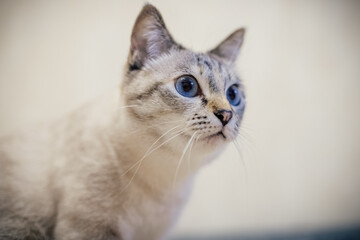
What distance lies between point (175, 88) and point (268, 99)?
1.25 metres

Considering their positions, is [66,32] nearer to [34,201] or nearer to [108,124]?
[108,124]

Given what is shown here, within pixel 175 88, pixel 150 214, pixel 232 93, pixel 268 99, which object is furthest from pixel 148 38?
pixel 268 99

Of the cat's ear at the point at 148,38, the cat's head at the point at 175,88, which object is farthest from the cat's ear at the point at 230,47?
the cat's ear at the point at 148,38

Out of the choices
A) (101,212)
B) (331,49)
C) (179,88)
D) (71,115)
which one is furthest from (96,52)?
(331,49)

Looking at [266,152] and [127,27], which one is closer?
[127,27]

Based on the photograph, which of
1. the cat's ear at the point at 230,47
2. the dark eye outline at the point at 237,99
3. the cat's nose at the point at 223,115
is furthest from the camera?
the cat's ear at the point at 230,47

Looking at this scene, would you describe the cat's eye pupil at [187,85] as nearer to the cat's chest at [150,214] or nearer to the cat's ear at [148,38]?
the cat's ear at [148,38]

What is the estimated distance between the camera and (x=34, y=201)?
1.20 metres

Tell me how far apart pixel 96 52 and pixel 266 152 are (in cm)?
146

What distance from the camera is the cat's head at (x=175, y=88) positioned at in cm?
109

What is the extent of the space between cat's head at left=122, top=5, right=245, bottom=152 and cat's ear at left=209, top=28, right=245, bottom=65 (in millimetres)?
151

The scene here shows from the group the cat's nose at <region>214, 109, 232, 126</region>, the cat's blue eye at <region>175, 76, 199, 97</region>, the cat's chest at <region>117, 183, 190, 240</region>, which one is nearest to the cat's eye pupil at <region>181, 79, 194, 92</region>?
the cat's blue eye at <region>175, 76, 199, 97</region>

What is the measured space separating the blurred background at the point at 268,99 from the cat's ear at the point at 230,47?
0.34 metres

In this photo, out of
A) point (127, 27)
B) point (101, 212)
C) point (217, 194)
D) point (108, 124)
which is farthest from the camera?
point (217, 194)
